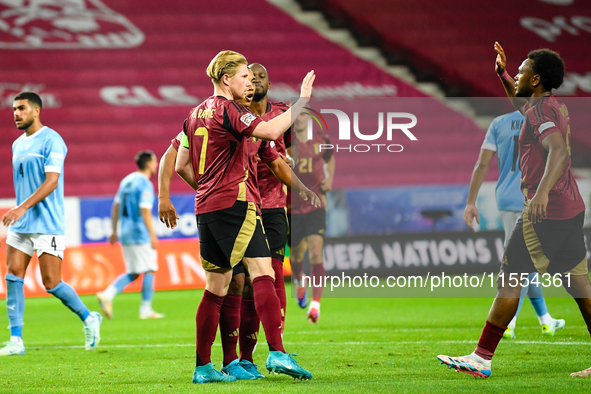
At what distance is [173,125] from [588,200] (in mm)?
9531

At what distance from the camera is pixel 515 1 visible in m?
17.5

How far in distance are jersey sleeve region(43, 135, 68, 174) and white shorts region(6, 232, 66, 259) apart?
550 millimetres

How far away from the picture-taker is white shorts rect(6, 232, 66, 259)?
19.0 feet

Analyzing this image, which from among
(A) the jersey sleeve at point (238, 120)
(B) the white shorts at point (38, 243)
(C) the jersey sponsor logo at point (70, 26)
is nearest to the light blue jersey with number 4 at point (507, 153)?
(A) the jersey sleeve at point (238, 120)

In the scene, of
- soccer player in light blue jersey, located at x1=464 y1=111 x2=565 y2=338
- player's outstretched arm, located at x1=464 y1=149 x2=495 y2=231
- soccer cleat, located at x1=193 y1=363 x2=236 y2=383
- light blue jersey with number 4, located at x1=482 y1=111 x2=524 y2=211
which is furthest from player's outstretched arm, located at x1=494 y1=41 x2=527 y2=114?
soccer cleat, located at x1=193 y1=363 x2=236 y2=383

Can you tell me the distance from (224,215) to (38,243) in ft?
8.00

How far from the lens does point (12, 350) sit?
5766 millimetres

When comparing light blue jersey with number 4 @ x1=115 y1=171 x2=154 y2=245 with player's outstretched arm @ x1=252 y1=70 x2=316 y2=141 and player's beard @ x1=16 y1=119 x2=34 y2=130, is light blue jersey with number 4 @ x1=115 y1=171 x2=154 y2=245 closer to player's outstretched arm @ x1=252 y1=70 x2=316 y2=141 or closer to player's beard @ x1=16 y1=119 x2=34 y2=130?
player's beard @ x1=16 y1=119 x2=34 y2=130

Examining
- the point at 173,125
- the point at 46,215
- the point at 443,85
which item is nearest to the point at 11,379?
the point at 46,215

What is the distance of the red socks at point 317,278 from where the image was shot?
24.5 feet

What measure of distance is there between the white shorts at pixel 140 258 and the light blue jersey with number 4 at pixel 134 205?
0.26 feet

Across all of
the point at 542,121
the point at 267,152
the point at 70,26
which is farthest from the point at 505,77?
the point at 70,26

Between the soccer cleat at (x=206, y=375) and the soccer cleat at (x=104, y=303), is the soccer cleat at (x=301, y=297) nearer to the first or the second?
the soccer cleat at (x=104, y=303)

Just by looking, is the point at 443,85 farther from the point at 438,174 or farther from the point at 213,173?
the point at 213,173
